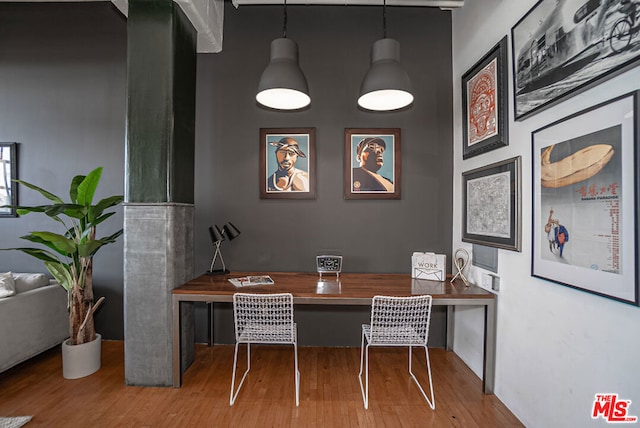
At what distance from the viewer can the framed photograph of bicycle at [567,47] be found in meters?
1.29

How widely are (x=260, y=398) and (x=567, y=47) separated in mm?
3092

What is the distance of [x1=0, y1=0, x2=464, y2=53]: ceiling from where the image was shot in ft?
8.57

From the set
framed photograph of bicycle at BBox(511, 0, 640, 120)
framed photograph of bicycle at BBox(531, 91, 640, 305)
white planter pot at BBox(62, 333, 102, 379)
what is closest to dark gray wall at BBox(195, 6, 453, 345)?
white planter pot at BBox(62, 333, 102, 379)

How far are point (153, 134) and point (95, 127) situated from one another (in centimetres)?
145

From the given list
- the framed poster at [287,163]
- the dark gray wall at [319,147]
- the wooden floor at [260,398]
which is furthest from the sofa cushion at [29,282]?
the framed poster at [287,163]

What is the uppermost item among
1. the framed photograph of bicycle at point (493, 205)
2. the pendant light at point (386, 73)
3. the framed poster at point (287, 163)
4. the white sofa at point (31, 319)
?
the pendant light at point (386, 73)

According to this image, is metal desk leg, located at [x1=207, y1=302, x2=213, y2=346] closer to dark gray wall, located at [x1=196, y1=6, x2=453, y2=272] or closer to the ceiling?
dark gray wall, located at [x1=196, y1=6, x2=453, y2=272]

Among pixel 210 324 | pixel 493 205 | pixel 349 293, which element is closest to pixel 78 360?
pixel 210 324

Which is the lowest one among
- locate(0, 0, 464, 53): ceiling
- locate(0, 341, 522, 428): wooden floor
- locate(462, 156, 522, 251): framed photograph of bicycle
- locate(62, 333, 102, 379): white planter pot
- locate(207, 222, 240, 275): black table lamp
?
locate(0, 341, 522, 428): wooden floor

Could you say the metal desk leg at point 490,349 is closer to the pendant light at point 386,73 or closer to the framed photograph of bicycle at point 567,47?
the framed photograph of bicycle at point 567,47

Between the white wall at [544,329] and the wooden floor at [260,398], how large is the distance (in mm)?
325

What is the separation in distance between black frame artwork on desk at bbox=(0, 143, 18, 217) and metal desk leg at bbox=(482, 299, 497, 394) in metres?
4.98

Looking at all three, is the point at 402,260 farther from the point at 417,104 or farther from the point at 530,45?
the point at 530,45

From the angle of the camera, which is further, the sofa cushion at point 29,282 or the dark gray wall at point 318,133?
the dark gray wall at point 318,133
